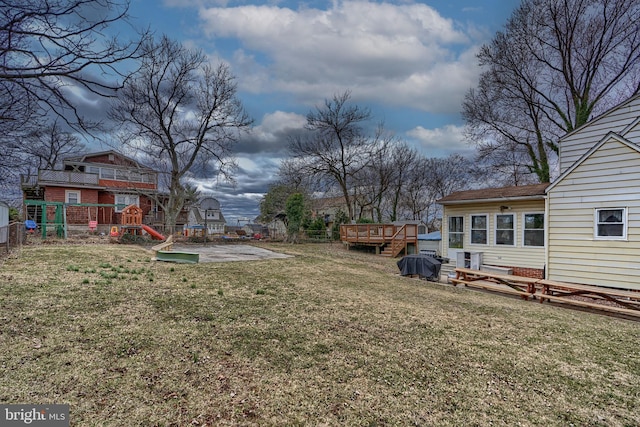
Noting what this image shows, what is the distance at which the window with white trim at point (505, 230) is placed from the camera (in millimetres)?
11172

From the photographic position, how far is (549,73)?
54.9 ft

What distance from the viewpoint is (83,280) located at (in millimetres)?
5496

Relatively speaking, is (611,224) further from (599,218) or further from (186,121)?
(186,121)

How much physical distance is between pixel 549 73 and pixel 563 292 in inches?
572

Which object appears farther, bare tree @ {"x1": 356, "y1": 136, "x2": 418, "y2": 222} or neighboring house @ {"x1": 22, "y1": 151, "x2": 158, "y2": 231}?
bare tree @ {"x1": 356, "y1": 136, "x2": 418, "y2": 222}

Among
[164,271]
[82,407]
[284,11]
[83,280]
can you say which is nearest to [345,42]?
[284,11]

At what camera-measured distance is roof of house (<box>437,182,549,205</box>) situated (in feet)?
34.1

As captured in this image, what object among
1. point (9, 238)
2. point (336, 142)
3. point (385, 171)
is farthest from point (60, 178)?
point (385, 171)

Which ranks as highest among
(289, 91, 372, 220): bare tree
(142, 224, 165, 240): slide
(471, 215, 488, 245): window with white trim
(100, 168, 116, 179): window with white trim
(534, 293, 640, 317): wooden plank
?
(289, 91, 372, 220): bare tree

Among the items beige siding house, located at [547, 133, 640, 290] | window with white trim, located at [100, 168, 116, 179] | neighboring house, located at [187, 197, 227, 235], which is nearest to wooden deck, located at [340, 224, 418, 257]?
beige siding house, located at [547, 133, 640, 290]

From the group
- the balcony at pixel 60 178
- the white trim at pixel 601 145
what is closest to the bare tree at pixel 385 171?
the white trim at pixel 601 145

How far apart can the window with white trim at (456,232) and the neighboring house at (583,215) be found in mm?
989

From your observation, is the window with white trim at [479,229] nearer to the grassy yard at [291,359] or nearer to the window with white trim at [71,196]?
the grassy yard at [291,359]

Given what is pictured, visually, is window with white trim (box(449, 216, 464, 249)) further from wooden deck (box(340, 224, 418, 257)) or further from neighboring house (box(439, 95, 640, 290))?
wooden deck (box(340, 224, 418, 257))
